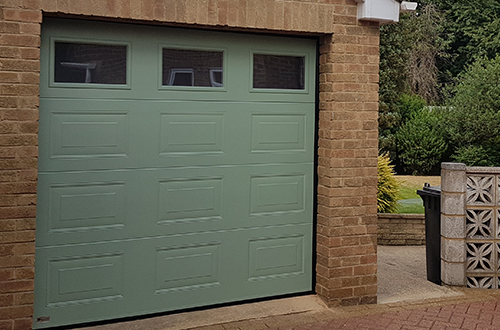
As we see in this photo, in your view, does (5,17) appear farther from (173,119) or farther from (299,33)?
(299,33)

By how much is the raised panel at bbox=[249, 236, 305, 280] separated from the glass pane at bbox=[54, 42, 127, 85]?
6.54 ft

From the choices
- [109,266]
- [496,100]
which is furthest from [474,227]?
[496,100]

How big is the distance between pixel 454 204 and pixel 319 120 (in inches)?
74.8

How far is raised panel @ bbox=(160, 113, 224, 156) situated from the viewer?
5.50m

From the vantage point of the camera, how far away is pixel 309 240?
621 cm

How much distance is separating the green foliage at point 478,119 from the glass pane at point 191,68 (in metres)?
14.1

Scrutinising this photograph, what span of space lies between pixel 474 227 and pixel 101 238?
159 inches

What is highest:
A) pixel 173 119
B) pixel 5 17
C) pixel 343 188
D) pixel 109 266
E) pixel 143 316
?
pixel 5 17

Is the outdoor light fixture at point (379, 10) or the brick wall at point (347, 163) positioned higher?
the outdoor light fixture at point (379, 10)

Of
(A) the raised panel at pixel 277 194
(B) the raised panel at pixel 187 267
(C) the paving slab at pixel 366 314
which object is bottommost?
(C) the paving slab at pixel 366 314

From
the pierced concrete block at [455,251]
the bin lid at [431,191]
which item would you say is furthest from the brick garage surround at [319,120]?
the bin lid at [431,191]

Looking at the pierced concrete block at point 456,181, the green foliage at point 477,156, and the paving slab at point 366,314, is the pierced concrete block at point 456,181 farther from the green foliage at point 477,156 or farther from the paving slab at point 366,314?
the green foliage at point 477,156

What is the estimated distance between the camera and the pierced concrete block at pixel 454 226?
22.5 feet

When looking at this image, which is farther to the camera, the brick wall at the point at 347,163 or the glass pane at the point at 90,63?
the brick wall at the point at 347,163
